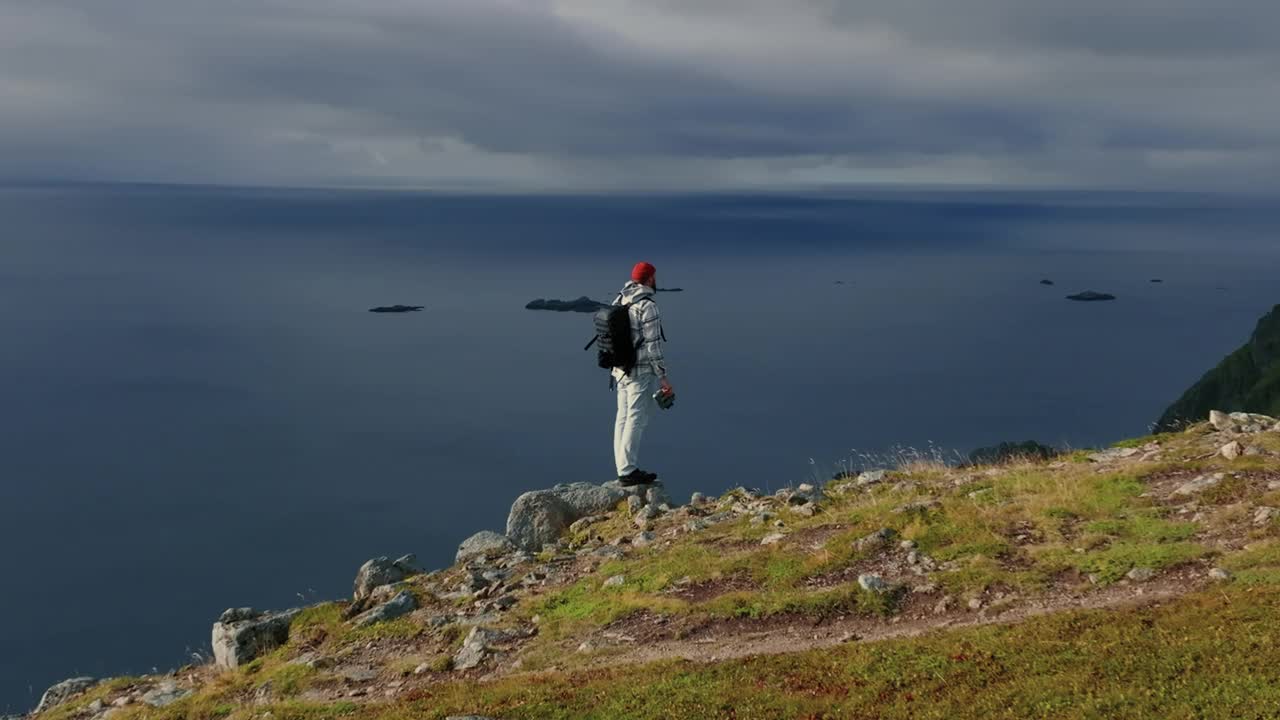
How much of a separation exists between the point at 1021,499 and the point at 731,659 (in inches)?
303

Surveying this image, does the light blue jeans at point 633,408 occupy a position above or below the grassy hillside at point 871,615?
above

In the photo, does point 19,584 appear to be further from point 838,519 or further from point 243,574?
point 838,519

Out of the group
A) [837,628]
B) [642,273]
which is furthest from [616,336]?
[837,628]

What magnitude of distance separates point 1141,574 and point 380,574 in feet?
47.6

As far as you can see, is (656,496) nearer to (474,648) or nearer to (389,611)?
(389,611)

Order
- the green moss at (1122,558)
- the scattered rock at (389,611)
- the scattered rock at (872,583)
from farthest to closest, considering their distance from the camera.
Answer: the scattered rock at (389,611)
the scattered rock at (872,583)
the green moss at (1122,558)

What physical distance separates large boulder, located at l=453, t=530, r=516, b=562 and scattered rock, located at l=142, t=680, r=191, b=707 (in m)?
6.10

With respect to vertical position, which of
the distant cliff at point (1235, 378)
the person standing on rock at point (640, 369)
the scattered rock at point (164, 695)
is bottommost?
the distant cliff at point (1235, 378)

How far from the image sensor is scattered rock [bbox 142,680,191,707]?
48.2 feet

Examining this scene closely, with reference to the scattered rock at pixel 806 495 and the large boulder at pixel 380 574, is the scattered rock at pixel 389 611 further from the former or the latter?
the scattered rock at pixel 806 495

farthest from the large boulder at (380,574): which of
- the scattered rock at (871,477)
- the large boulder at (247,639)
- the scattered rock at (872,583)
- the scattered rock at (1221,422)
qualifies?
the scattered rock at (1221,422)

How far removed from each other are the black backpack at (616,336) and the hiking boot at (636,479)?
10.3 ft

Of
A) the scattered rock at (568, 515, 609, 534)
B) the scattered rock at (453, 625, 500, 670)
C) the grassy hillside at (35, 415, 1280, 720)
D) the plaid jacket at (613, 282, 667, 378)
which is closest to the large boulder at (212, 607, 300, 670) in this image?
the grassy hillside at (35, 415, 1280, 720)

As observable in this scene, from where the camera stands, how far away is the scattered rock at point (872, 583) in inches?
533
